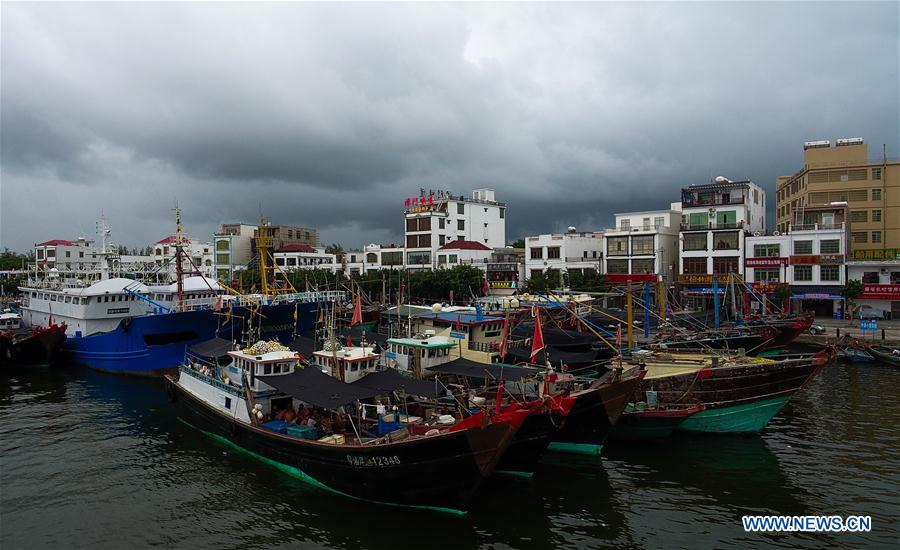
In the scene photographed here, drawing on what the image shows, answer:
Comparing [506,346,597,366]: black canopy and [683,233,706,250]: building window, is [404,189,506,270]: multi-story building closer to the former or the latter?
[683,233,706,250]: building window

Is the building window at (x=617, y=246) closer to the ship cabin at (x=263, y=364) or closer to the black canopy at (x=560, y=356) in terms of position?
the black canopy at (x=560, y=356)

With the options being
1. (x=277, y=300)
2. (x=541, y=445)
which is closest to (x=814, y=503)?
(x=541, y=445)

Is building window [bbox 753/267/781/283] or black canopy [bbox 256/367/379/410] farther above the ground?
building window [bbox 753/267/781/283]

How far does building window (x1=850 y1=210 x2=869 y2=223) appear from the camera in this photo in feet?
226

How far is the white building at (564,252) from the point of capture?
76.4 m

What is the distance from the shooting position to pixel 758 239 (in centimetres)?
6394

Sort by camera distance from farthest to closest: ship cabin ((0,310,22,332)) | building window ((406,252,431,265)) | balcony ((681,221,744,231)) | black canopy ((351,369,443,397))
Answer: building window ((406,252,431,265))
balcony ((681,221,744,231))
ship cabin ((0,310,22,332))
black canopy ((351,369,443,397))

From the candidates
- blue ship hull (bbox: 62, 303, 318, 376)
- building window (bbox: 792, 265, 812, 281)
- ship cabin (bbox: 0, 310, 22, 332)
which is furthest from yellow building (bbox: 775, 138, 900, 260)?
ship cabin (bbox: 0, 310, 22, 332)

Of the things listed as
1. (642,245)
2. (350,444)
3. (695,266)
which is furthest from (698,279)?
(350,444)

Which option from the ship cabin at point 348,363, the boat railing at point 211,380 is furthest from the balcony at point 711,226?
the boat railing at point 211,380

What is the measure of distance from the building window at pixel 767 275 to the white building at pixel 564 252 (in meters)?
18.3

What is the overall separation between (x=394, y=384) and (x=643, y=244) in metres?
55.6

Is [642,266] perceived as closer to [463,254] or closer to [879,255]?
[879,255]

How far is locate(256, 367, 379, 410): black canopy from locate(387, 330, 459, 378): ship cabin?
5.96m
